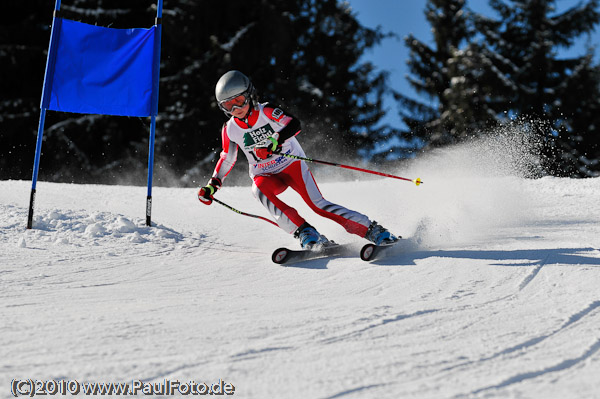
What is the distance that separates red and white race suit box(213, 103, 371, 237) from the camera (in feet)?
14.9

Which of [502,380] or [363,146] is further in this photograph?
[363,146]

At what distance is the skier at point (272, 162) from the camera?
14.6ft

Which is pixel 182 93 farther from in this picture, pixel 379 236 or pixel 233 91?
pixel 379 236

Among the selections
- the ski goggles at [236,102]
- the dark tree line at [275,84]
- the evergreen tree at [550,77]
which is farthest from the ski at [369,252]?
the evergreen tree at [550,77]

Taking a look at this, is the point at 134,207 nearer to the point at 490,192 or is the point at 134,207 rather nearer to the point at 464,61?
the point at 490,192

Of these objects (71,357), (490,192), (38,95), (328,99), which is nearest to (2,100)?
(38,95)

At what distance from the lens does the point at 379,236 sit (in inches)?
173

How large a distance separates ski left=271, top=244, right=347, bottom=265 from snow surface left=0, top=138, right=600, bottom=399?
0.38 ft

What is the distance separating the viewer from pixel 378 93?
67.4 ft

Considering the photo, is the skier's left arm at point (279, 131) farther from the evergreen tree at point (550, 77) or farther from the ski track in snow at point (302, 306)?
the evergreen tree at point (550, 77)

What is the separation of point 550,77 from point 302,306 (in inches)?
736

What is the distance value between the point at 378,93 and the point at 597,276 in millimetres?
17507

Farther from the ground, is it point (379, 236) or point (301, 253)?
point (379, 236)

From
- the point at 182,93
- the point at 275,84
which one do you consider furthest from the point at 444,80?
the point at 182,93
